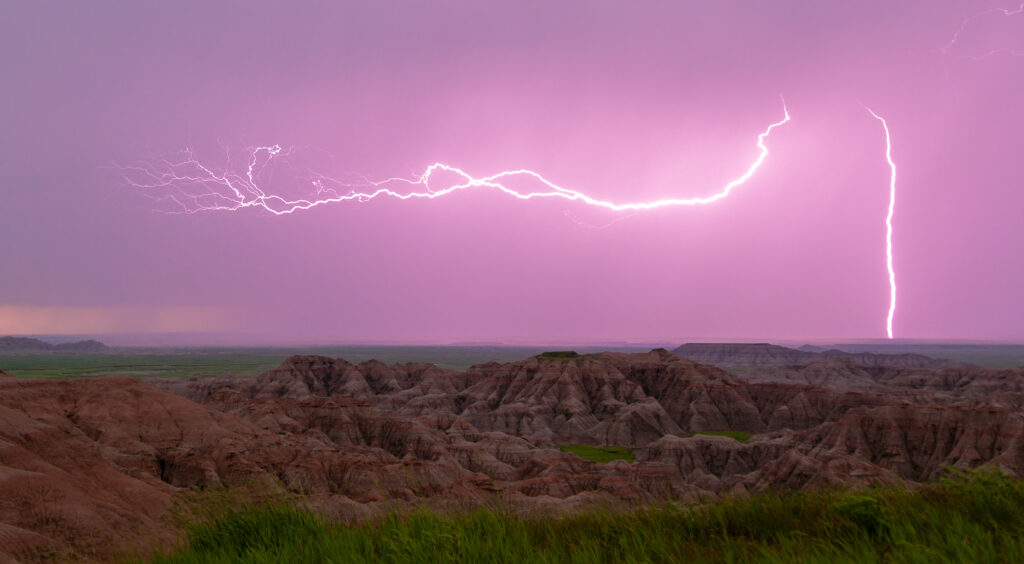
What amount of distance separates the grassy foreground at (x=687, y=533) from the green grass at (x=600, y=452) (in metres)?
94.1

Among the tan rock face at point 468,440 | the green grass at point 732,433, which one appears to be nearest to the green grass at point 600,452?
the tan rock face at point 468,440

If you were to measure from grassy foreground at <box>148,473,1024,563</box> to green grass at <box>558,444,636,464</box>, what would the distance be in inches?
3706

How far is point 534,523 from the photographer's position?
6746mm

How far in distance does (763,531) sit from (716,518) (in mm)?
494

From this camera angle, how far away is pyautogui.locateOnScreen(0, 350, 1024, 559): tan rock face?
29978 millimetres

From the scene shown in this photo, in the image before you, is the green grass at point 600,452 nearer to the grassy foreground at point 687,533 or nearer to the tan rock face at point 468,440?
the tan rock face at point 468,440

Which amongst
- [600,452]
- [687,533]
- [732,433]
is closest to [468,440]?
[600,452]

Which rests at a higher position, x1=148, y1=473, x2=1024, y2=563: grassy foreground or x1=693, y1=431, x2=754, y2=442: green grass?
x1=148, y1=473, x2=1024, y2=563: grassy foreground

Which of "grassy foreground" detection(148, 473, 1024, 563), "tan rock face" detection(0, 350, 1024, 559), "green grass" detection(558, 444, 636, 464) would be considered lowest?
"green grass" detection(558, 444, 636, 464)

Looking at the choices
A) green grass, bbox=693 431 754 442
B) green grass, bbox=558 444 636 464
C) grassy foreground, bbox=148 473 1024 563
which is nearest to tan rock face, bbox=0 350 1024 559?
grassy foreground, bbox=148 473 1024 563

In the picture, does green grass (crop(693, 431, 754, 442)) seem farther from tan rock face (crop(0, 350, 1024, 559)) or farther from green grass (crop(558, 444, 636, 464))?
green grass (crop(558, 444, 636, 464))

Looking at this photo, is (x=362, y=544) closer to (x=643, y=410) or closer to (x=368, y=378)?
(x=643, y=410)

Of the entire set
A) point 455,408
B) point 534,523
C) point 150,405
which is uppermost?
point 534,523

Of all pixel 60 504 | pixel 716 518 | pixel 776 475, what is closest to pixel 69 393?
pixel 60 504
